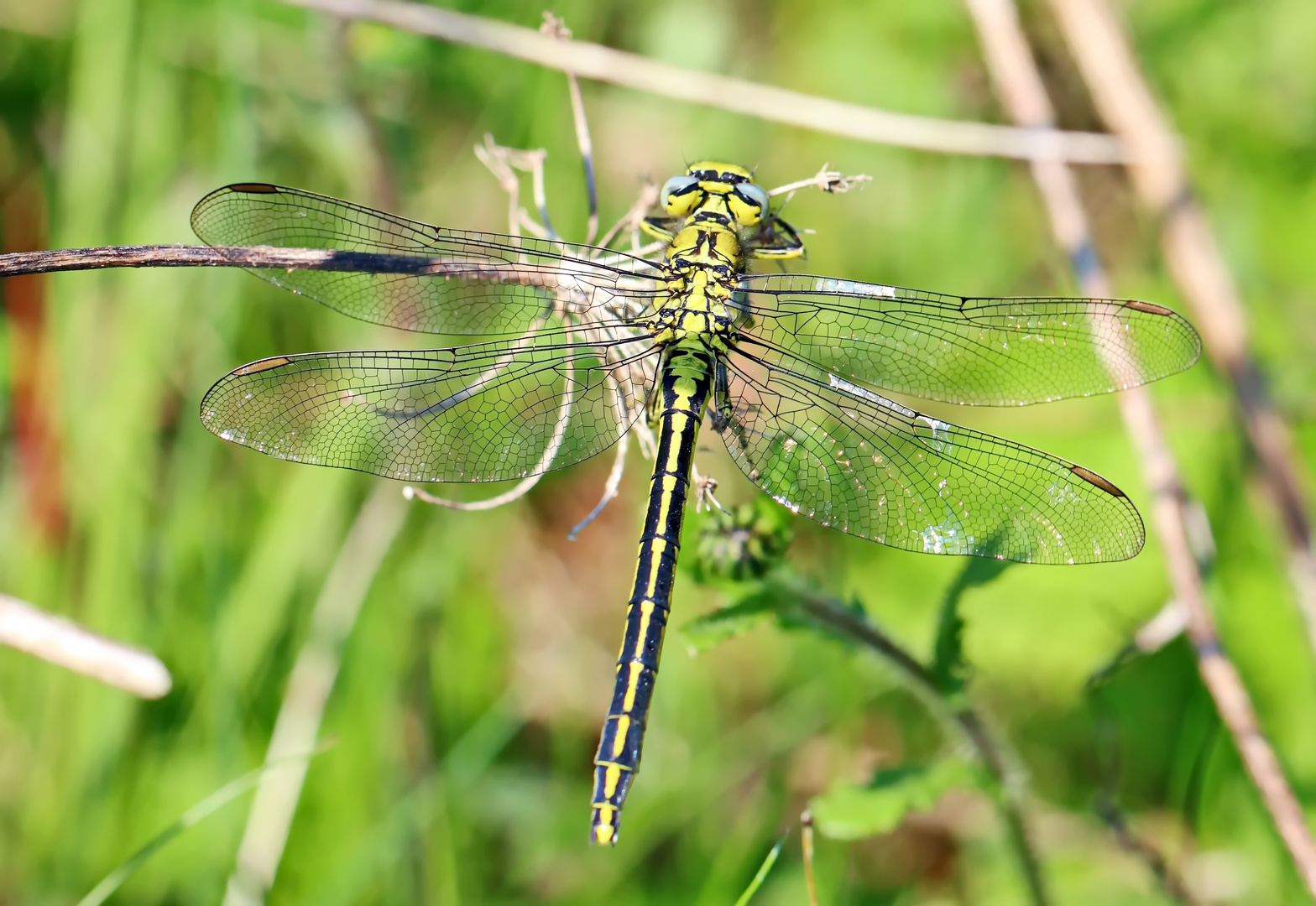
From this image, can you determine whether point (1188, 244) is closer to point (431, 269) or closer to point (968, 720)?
point (968, 720)

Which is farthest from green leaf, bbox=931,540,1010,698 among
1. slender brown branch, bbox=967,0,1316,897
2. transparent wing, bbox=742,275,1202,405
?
slender brown branch, bbox=967,0,1316,897

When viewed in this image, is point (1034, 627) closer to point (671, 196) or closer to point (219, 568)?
point (671, 196)

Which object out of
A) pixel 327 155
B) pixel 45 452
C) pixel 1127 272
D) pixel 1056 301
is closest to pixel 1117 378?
pixel 1056 301

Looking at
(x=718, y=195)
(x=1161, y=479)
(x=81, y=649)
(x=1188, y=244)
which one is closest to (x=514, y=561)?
(x=718, y=195)

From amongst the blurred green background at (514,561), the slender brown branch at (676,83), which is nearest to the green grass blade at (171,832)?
the blurred green background at (514,561)

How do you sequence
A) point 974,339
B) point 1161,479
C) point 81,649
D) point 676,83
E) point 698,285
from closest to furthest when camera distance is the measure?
point 81,649 → point 974,339 → point 698,285 → point 1161,479 → point 676,83

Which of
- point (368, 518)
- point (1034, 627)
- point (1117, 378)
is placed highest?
point (1117, 378)

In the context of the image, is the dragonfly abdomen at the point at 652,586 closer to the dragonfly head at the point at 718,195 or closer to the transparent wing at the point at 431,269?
the transparent wing at the point at 431,269
